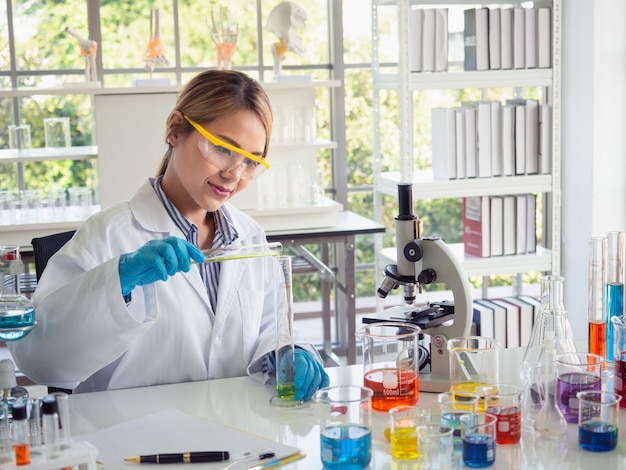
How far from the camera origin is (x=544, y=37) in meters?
3.79

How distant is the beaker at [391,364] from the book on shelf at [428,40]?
228 centimetres

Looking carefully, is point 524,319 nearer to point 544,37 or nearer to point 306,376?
point 544,37

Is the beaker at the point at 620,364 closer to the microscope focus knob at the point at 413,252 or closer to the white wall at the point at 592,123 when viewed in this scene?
the microscope focus knob at the point at 413,252

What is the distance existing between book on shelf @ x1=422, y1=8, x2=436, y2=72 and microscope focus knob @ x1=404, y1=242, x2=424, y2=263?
209 cm

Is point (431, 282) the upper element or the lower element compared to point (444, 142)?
lower

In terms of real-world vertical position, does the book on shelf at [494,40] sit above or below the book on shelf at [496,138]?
above

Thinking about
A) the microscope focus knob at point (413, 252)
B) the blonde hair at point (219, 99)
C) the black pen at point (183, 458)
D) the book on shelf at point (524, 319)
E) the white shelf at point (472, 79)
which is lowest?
the book on shelf at point (524, 319)

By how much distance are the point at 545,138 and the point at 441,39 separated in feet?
2.13

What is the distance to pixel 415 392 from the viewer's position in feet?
5.26

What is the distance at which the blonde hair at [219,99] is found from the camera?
1972 mm

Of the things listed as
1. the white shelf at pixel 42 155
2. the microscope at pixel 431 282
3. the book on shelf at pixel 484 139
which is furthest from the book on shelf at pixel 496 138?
the microscope at pixel 431 282

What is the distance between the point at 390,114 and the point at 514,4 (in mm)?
810

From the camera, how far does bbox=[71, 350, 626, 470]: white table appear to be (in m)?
1.35

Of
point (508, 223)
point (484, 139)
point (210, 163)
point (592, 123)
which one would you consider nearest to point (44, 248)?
point (210, 163)
